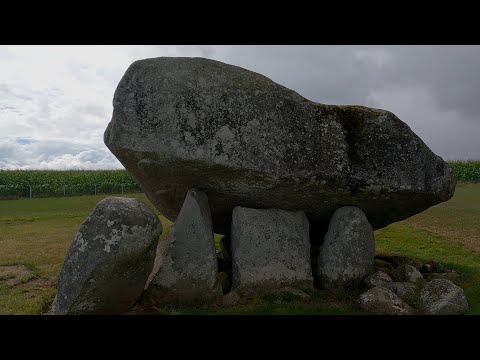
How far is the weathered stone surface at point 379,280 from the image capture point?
9383mm

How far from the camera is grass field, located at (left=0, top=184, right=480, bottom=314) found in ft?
28.2

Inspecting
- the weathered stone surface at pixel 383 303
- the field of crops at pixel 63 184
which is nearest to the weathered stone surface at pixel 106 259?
the weathered stone surface at pixel 383 303

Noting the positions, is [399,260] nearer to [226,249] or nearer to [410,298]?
[410,298]

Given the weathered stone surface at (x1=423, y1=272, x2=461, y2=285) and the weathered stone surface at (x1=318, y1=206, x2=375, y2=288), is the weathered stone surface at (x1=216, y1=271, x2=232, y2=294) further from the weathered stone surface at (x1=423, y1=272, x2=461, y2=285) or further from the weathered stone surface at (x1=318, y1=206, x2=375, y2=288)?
the weathered stone surface at (x1=423, y1=272, x2=461, y2=285)

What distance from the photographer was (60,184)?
37344 mm

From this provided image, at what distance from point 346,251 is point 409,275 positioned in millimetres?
1525

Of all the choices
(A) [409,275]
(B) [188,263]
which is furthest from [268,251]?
(A) [409,275]

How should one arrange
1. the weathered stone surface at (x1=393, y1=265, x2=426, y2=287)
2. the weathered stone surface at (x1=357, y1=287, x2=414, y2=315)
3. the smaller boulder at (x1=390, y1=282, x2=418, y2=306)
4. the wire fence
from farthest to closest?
the wire fence, the weathered stone surface at (x1=393, y1=265, x2=426, y2=287), the smaller boulder at (x1=390, y1=282, x2=418, y2=306), the weathered stone surface at (x1=357, y1=287, x2=414, y2=315)

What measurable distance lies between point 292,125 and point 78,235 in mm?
4548

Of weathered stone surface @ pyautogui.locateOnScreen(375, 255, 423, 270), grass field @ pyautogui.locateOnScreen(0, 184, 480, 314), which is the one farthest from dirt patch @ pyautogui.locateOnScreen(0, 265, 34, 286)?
weathered stone surface @ pyautogui.locateOnScreen(375, 255, 423, 270)

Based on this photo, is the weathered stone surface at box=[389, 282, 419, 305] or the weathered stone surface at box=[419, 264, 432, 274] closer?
the weathered stone surface at box=[389, 282, 419, 305]

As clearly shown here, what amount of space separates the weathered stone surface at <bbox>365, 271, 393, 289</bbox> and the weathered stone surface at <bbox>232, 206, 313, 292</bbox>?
3.92 ft

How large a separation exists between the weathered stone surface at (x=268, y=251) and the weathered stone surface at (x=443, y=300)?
2224 millimetres

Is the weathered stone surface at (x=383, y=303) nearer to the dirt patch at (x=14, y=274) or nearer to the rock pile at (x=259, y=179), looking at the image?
the rock pile at (x=259, y=179)
